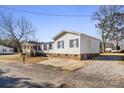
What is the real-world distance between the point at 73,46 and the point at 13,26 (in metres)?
4.61

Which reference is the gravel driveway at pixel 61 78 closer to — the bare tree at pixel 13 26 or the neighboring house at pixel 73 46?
the bare tree at pixel 13 26

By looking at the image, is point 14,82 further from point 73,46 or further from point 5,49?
point 73,46

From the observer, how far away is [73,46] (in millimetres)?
9977

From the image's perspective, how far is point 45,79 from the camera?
5578 mm

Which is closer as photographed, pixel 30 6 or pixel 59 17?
pixel 30 6

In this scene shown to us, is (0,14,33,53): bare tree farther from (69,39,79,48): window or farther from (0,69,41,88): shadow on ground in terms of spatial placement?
(69,39,79,48): window

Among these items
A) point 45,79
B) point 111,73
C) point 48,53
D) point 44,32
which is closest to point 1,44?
point 44,32

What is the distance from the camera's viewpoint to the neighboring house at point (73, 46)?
956 cm

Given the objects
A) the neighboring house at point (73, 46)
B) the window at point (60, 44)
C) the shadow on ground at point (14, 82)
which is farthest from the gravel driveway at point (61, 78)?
the window at point (60, 44)

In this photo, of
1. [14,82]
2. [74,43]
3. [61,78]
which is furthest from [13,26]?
[74,43]

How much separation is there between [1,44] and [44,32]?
1.51 metres

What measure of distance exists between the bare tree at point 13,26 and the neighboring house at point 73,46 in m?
3.27
